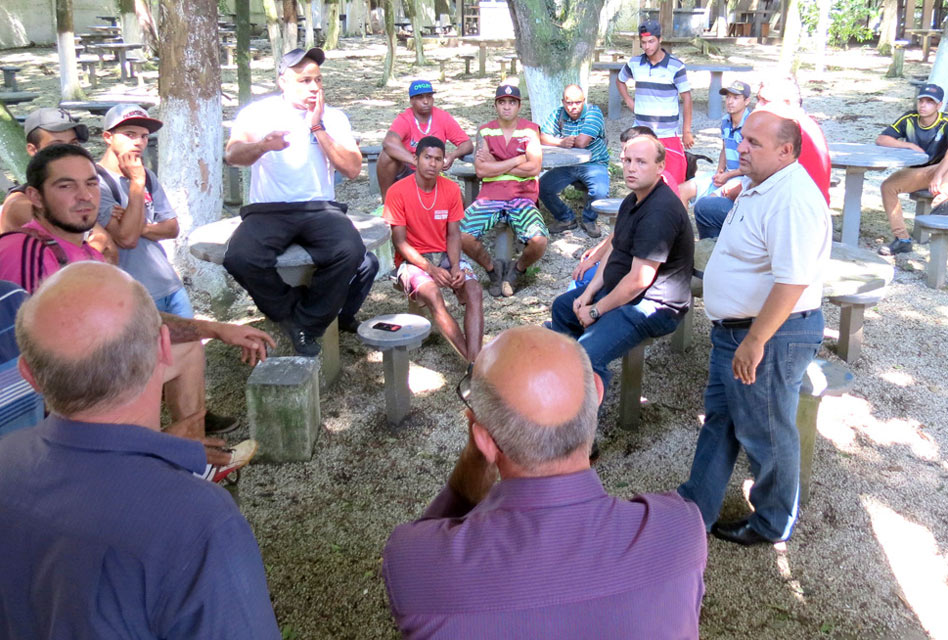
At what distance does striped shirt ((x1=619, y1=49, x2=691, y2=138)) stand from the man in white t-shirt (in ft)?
13.1

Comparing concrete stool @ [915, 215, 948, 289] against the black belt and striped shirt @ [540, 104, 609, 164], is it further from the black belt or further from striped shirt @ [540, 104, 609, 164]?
the black belt

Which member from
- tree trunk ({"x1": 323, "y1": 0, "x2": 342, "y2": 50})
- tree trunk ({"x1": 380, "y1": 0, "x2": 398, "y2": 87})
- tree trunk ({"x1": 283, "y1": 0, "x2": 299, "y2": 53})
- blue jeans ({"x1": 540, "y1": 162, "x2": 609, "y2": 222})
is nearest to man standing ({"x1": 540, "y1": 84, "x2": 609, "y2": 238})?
blue jeans ({"x1": 540, "y1": 162, "x2": 609, "y2": 222})

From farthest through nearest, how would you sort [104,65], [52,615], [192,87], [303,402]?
[104,65], [192,87], [303,402], [52,615]

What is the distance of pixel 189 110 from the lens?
516 centimetres

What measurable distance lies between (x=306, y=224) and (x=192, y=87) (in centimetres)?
161

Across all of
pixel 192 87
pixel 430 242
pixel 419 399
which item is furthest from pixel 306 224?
pixel 192 87

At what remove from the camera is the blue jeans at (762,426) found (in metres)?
2.67

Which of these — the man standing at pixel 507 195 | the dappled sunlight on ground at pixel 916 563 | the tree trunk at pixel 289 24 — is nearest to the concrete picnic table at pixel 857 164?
the man standing at pixel 507 195

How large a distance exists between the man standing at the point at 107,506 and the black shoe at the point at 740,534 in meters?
2.18

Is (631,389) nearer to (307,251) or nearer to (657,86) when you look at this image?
(307,251)

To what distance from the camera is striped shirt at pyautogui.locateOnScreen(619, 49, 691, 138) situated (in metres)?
7.45

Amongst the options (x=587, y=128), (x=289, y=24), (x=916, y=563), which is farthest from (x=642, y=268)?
(x=289, y=24)

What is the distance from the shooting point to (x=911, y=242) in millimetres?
6348

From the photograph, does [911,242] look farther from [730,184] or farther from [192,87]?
[192,87]
